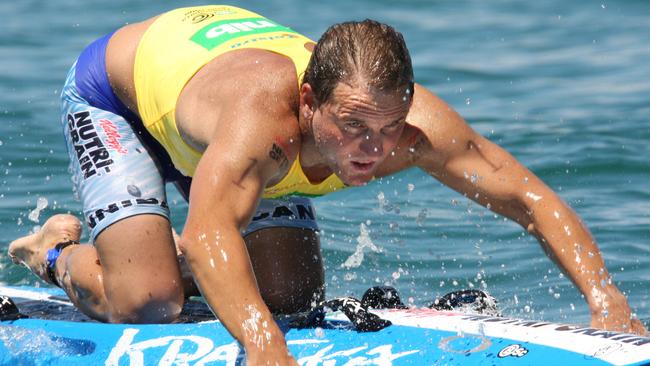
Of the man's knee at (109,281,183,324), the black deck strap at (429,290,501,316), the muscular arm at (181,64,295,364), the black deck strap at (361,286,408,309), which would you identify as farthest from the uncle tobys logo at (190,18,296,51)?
the black deck strap at (429,290,501,316)

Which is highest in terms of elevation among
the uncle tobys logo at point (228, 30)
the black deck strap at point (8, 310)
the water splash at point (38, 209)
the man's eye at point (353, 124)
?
the uncle tobys logo at point (228, 30)

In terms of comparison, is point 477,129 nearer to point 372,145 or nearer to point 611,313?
point 611,313

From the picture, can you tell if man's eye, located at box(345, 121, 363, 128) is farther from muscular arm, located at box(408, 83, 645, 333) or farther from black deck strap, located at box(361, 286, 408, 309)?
black deck strap, located at box(361, 286, 408, 309)

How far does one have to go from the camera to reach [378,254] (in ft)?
24.5

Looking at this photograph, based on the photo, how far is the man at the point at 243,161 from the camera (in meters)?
4.09

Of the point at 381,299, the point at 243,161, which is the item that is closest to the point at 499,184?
the point at 381,299

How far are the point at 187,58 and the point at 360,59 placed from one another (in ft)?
3.23

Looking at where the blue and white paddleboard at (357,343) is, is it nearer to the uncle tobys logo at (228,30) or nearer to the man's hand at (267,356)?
the man's hand at (267,356)

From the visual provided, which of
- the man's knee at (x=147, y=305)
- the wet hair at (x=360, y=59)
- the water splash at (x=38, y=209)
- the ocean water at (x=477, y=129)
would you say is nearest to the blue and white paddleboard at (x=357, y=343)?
the man's knee at (x=147, y=305)

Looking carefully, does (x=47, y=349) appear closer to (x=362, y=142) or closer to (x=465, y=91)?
(x=362, y=142)

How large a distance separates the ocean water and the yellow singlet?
186 cm

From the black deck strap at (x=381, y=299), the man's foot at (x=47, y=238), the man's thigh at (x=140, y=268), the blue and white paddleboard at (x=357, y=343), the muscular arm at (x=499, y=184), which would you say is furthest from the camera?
the man's foot at (x=47, y=238)

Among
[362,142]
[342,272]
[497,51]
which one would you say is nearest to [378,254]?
[342,272]

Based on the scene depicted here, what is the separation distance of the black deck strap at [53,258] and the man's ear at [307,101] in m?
1.91
